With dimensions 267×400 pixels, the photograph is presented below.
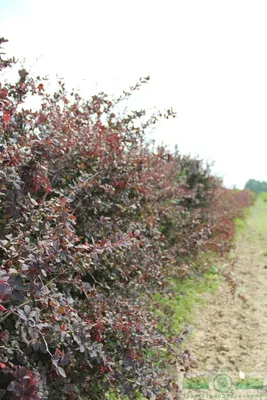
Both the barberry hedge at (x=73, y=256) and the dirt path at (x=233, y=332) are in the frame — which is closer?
the barberry hedge at (x=73, y=256)

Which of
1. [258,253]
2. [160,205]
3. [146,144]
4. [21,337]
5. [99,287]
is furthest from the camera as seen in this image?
[258,253]

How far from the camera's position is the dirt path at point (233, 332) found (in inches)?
166

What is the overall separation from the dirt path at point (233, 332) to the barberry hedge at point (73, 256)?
1025 millimetres

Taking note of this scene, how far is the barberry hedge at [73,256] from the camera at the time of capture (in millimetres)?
1844

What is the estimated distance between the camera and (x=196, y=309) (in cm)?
587

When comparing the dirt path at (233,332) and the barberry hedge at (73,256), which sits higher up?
the barberry hedge at (73,256)

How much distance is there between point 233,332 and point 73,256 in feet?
12.2

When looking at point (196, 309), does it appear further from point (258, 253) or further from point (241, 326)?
point (258, 253)

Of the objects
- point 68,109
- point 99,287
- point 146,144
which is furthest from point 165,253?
point 68,109

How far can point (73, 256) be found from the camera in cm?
202

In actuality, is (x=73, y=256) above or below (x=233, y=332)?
above

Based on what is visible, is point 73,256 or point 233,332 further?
point 233,332

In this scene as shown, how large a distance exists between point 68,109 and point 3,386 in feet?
7.91

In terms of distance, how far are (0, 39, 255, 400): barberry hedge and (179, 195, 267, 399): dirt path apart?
3.36ft
